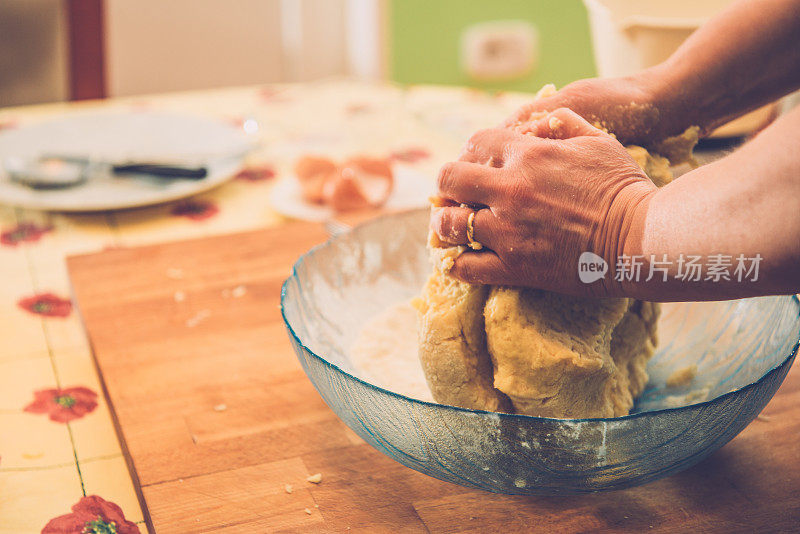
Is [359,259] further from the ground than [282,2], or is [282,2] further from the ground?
[282,2]

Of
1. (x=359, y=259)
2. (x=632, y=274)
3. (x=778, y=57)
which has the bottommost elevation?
(x=359, y=259)

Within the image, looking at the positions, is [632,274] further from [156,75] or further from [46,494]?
[156,75]

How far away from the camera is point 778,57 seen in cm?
82

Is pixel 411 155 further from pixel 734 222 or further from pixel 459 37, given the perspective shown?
pixel 459 37

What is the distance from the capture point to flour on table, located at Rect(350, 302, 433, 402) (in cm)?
84

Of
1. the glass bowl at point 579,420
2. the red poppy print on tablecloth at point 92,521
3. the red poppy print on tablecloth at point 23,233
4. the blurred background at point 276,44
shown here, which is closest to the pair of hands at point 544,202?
the glass bowl at point 579,420

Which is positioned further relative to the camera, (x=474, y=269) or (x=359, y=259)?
(x=359, y=259)

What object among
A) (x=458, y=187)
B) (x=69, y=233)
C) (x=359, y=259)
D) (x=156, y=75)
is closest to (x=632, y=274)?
(x=458, y=187)

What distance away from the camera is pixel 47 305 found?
1136 mm

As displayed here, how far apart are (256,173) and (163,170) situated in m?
0.23

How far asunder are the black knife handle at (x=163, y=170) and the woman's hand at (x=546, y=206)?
2.76 ft

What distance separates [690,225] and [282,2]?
2.84 meters

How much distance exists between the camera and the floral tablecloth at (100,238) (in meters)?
0.78

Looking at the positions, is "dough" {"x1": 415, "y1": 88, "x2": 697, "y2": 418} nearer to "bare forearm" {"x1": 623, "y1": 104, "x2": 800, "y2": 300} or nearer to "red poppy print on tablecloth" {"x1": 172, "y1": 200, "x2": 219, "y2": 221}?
"bare forearm" {"x1": 623, "y1": 104, "x2": 800, "y2": 300}
